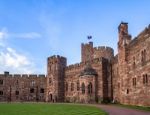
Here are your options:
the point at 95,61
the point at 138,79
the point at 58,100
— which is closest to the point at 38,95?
the point at 58,100

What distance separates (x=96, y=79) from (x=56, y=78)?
13029 mm

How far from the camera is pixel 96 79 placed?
63031mm

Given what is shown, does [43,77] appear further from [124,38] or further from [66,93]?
[124,38]

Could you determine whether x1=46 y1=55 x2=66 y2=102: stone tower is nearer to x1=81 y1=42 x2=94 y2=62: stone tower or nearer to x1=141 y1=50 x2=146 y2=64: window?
x1=81 y1=42 x2=94 y2=62: stone tower

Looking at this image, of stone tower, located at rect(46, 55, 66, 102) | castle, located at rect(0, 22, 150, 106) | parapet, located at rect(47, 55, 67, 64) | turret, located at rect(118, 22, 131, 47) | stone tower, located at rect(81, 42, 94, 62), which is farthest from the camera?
stone tower, located at rect(81, 42, 94, 62)

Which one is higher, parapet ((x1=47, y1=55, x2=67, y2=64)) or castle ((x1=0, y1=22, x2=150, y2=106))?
parapet ((x1=47, y1=55, x2=67, y2=64))

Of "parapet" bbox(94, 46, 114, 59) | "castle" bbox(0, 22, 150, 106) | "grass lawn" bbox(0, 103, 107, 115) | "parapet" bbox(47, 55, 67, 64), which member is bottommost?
"grass lawn" bbox(0, 103, 107, 115)

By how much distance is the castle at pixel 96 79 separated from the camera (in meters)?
42.6

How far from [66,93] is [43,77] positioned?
1196 cm

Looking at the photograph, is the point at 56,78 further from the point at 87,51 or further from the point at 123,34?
the point at 123,34

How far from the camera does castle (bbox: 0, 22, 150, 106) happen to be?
4256 cm

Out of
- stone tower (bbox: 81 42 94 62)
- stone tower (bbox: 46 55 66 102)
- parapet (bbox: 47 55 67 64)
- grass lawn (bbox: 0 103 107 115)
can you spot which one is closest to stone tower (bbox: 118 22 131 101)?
grass lawn (bbox: 0 103 107 115)

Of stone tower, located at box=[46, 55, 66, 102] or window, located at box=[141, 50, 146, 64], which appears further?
stone tower, located at box=[46, 55, 66, 102]

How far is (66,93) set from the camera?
237 ft
